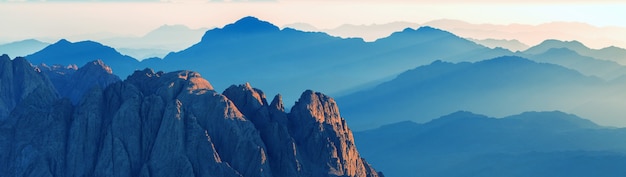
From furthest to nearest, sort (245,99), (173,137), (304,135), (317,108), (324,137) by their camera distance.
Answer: (317,108)
(245,99)
(304,135)
(324,137)
(173,137)

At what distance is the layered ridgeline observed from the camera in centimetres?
15388

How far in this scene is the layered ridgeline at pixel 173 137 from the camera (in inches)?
6058

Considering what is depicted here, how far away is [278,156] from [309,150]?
7654 mm

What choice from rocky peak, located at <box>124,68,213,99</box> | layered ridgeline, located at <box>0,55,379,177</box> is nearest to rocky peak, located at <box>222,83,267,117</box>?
layered ridgeline, located at <box>0,55,379,177</box>

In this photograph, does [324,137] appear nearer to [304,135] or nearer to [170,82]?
[304,135]

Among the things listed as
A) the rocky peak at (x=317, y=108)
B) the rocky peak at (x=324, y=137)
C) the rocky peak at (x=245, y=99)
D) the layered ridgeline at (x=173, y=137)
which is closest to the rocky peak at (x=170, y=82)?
the layered ridgeline at (x=173, y=137)

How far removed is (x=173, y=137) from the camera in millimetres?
153500

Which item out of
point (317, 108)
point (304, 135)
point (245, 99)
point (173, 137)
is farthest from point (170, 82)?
point (317, 108)

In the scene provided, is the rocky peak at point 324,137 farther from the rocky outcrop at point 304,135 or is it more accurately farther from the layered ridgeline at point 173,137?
the layered ridgeline at point 173,137

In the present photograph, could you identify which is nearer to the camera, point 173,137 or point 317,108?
point 173,137

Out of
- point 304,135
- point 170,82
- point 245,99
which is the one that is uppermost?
point 170,82

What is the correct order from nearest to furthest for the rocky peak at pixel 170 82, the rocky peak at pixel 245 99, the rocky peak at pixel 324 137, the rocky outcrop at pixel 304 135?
1. the rocky outcrop at pixel 304 135
2. the rocky peak at pixel 324 137
3. the rocky peak at pixel 170 82
4. the rocky peak at pixel 245 99

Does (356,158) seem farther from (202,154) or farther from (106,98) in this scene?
(106,98)

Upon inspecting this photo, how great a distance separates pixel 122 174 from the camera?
153 m
